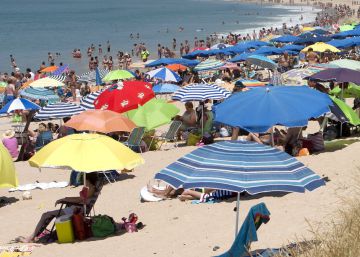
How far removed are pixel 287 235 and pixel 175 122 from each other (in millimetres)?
6807

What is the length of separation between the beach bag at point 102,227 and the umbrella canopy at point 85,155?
0.66 m

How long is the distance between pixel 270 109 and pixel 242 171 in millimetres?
3075

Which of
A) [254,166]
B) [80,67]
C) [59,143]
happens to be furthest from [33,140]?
[80,67]

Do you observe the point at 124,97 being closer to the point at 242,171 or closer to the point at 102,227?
the point at 102,227

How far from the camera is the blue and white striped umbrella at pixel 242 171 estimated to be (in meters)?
5.22

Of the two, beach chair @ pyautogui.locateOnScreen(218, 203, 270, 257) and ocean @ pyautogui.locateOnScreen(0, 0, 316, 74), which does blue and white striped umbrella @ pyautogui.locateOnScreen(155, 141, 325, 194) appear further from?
ocean @ pyautogui.locateOnScreen(0, 0, 316, 74)

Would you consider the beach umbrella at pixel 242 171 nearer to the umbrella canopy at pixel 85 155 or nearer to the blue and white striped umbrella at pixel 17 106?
the umbrella canopy at pixel 85 155

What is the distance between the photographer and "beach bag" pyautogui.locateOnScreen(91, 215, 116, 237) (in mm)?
7238

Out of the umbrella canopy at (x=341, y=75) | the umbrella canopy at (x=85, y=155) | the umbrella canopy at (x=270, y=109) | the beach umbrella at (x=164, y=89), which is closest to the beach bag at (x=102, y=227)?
the umbrella canopy at (x=85, y=155)

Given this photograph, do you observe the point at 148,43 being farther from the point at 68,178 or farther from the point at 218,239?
the point at 218,239

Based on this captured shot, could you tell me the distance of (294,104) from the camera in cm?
836

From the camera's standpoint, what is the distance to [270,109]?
27.0ft

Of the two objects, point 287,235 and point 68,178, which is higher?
point 287,235

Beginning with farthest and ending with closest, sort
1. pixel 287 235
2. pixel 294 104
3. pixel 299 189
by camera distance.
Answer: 1. pixel 294 104
2. pixel 287 235
3. pixel 299 189
